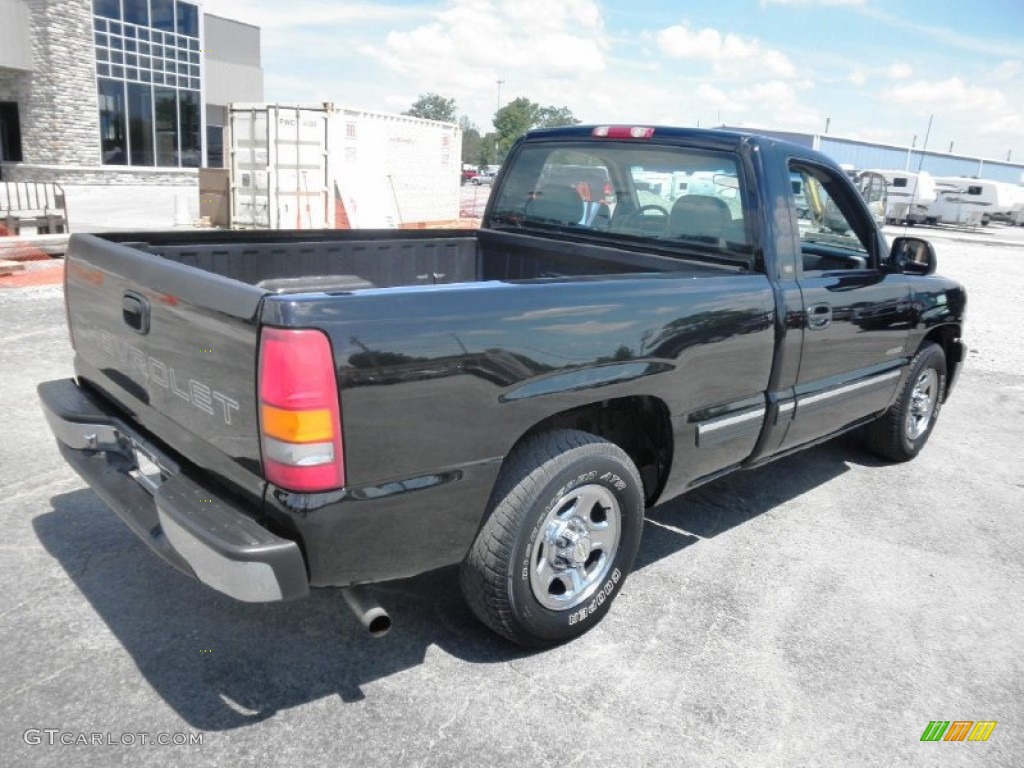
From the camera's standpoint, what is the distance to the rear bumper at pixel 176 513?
2143 mm

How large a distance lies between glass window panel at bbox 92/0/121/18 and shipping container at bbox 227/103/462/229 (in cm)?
1320

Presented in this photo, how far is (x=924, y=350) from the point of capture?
4887 mm

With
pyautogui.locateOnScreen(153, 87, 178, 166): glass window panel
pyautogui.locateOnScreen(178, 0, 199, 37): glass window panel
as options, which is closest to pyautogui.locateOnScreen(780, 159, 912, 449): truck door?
pyautogui.locateOnScreen(153, 87, 178, 166): glass window panel

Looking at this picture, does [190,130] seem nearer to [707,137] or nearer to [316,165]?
[316,165]

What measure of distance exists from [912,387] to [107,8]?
92.9ft

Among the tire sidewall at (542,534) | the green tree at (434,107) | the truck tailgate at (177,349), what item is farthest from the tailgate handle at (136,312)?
the green tree at (434,107)

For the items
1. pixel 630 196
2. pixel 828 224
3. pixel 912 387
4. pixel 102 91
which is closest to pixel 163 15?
pixel 102 91

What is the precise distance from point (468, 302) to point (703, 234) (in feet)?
5.75

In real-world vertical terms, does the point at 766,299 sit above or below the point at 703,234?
below

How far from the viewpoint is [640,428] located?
3.29 metres

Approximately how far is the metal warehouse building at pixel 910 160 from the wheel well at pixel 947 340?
214 ft

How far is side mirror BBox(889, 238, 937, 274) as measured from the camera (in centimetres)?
425

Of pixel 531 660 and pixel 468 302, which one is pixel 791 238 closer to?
pixel 468 302

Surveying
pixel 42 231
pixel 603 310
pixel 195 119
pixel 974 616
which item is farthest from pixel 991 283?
pixel 195 119
